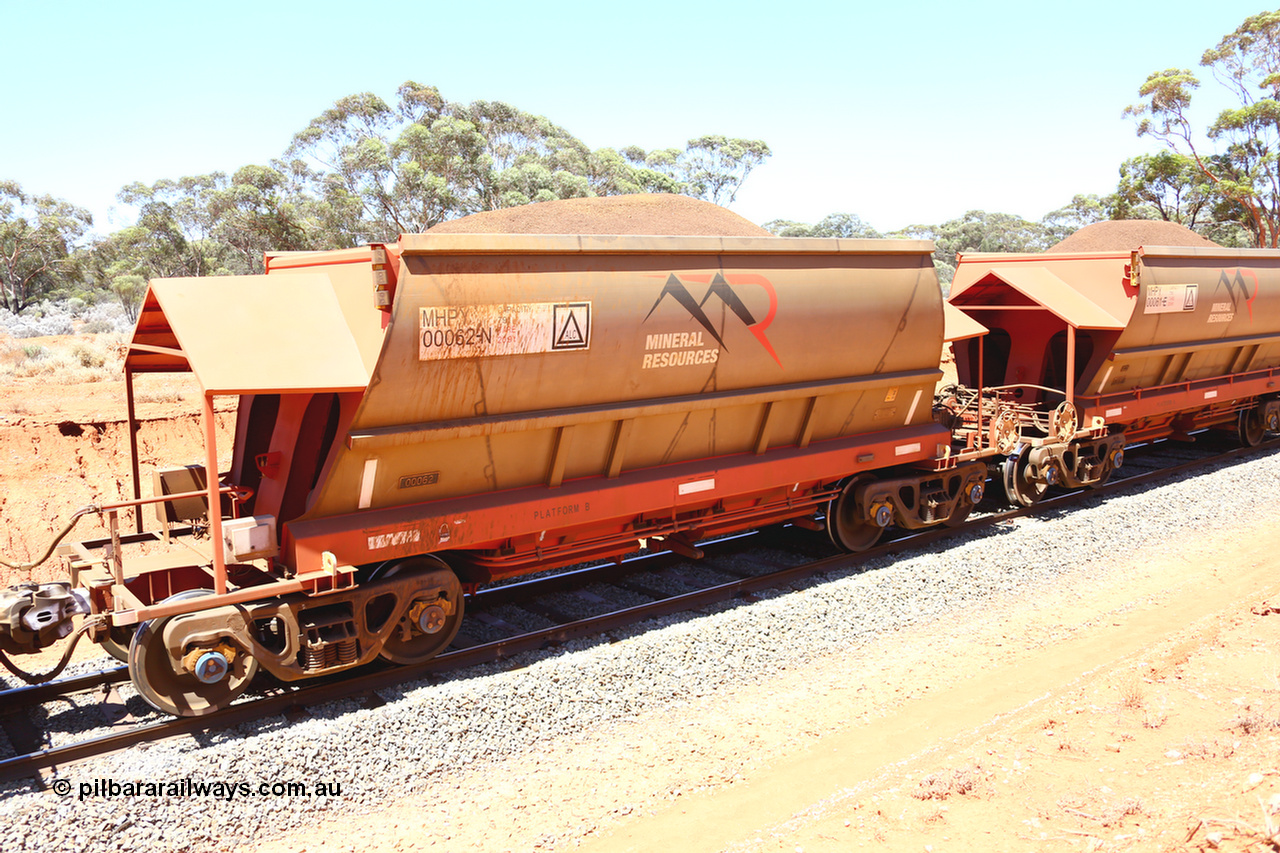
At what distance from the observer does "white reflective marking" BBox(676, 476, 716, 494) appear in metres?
8.69

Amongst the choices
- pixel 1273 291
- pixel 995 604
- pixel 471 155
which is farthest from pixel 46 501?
pixel 471 155

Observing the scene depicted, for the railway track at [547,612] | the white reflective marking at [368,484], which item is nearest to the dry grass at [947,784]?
the railway track at [547,612]

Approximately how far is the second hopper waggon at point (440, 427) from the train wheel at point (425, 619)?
2 centimetres

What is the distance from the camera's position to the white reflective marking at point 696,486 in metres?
8.69

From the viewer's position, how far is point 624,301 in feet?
25.4

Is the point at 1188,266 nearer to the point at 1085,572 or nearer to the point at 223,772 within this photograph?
the point at 1085,572

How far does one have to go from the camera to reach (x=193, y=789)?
566 centimetres

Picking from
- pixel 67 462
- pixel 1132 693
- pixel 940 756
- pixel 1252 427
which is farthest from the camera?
pixel 1252 427

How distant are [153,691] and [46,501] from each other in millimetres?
8943

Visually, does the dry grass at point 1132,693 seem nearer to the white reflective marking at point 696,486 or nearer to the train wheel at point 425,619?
the white reflective marking at point 696,486

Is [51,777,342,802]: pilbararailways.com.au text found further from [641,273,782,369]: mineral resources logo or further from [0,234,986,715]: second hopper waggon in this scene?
[641,273,782,369]: mineral resources logo

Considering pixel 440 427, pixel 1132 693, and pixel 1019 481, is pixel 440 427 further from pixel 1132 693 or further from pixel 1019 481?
pixel 1019 481

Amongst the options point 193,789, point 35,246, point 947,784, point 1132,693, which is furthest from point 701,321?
point 35,246

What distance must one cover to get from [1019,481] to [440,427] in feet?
29.1
